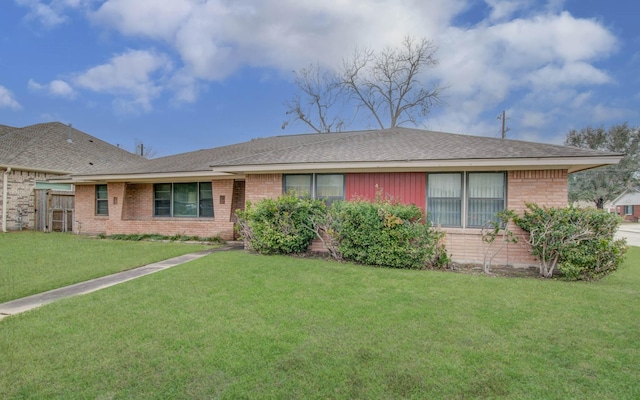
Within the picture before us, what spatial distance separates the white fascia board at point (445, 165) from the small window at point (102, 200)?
8.56 metres

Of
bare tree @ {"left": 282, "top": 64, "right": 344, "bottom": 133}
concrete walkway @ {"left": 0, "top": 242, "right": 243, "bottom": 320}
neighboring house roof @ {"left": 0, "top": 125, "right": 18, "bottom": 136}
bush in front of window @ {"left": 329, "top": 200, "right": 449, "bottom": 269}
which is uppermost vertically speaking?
bare tree @ {"left": 282, "top": 64, "right": 344, "bottom": 133}

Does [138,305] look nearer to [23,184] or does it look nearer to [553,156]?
[553,156]

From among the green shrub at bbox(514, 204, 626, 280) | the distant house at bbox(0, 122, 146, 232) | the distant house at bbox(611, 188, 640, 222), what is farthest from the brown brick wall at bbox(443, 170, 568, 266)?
the distant house at bbox(611, 188, 640, 222)

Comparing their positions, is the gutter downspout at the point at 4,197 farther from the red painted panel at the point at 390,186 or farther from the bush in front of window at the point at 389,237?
the bush in front of window at the point at 389,237

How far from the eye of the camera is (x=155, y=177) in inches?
509

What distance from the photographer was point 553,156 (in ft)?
25.6

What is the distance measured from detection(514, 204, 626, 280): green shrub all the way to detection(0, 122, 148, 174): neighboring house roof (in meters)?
15.4

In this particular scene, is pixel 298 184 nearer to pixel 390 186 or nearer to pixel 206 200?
pixel 390 186

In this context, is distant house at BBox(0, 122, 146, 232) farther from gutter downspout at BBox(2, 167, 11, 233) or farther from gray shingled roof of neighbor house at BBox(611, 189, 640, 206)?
gray shingled roof of neighbor house at BBox(611, 189, 640, 206)

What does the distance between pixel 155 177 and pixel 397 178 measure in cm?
908

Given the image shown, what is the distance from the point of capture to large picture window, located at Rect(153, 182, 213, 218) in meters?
13.4

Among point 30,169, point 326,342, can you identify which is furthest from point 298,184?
point 30,169

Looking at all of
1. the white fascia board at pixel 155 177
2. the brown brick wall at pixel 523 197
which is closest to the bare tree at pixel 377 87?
the white fascia board at pixel 155 177

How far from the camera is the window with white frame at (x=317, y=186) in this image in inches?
391
